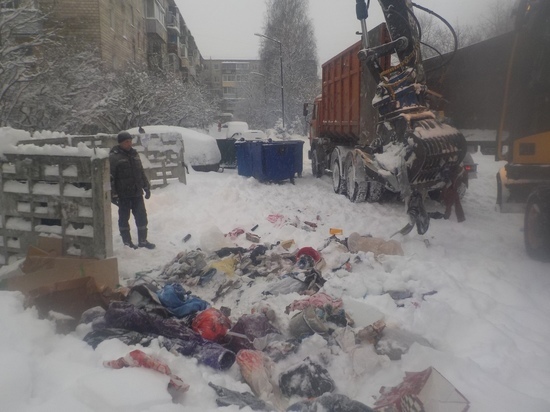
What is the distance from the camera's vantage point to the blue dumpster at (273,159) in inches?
486

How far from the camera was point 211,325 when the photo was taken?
3699mm

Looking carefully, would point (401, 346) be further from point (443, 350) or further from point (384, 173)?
point (384, 173)

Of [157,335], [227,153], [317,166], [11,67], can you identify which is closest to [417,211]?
[157,335]

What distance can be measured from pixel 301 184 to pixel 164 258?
730 centimetres

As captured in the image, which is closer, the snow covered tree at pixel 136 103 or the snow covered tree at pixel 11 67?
the snow covered tree at pixel 11 67

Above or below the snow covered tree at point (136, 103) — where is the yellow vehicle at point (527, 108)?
below

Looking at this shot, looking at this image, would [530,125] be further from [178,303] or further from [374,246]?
[178,303]

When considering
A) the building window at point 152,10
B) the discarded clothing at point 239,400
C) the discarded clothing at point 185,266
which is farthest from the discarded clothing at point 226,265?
the building window at point 152,10

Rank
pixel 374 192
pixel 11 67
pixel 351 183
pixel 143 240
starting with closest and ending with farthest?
pixel 143 240
pixel 374 192
pixel 351 183
pixel 11 67

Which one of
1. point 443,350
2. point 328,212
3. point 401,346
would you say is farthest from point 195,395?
point 328,212

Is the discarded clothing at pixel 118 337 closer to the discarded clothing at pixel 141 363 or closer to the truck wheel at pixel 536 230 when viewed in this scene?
the discarded clothing at pixel 141 363

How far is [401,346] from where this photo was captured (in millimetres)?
3471

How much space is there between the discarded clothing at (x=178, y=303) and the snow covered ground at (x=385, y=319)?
0.38 m

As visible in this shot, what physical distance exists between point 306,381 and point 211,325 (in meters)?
1.00
